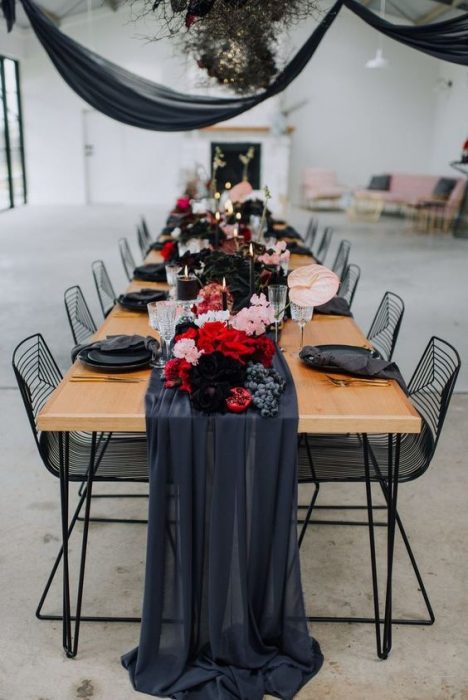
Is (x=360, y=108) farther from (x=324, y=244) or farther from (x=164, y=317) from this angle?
(x=164, y=317)

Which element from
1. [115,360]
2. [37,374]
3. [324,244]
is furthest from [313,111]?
[115,360]

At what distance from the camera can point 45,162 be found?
15055 mm

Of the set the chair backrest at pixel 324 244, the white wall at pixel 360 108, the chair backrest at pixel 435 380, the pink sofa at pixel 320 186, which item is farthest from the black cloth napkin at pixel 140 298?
the white wall at pixel 360 108

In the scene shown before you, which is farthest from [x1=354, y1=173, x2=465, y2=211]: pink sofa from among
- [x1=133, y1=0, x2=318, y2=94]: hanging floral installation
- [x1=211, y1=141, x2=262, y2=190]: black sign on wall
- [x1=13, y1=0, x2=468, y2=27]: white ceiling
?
[x1=133, y1=0, x2=318, y2=94]: hanging floral installation

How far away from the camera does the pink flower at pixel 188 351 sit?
1.97 m

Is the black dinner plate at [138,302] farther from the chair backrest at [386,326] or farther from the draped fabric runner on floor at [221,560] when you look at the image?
the draped fabric runner on floor at [221,560]

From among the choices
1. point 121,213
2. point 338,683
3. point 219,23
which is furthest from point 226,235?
point 121,213

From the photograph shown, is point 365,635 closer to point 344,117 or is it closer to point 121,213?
point 121,213

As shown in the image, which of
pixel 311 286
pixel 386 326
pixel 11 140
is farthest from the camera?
pixel 11 140

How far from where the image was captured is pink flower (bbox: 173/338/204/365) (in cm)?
197

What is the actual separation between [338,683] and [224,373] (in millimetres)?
930

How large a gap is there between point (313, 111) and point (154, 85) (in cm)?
1128

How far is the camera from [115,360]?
2.34 metres

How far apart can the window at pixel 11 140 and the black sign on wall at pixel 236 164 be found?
3938 millimetres
